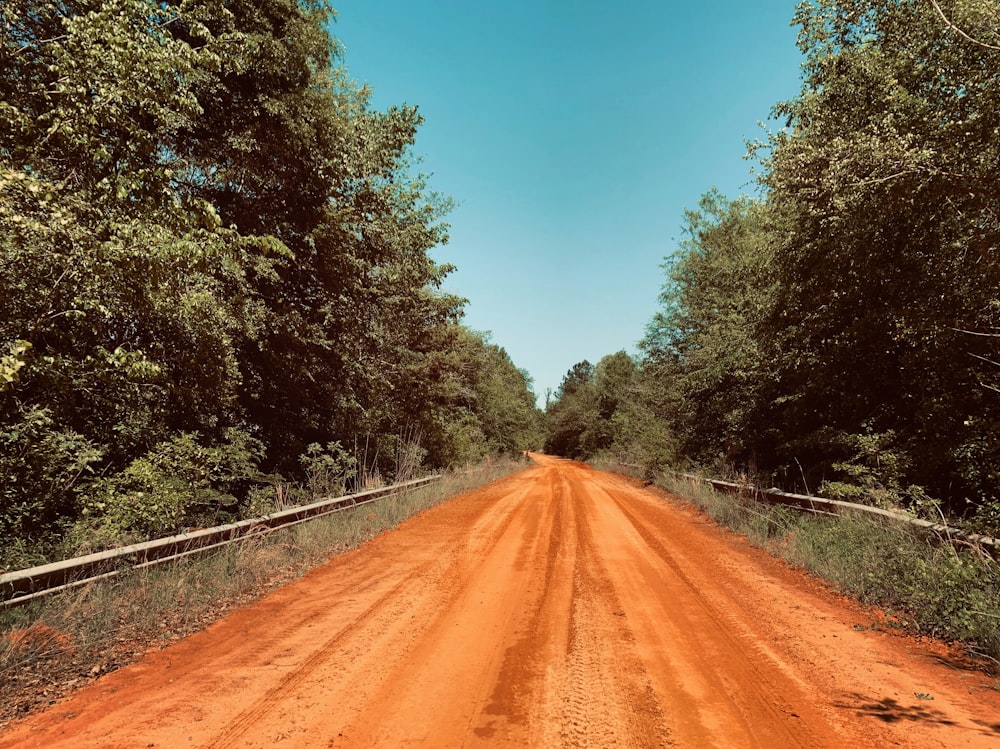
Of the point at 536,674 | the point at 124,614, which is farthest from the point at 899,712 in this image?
the point at 124,614

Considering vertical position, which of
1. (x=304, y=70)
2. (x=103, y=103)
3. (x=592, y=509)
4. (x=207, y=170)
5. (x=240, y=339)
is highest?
(x=304, y=70)

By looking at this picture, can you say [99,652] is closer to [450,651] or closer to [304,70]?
[450,651]

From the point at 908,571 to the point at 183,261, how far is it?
926cm

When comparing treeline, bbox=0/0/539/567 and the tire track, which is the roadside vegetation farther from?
treeline, bbox=0/0/539/567

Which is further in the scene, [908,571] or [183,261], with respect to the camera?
[908,571]

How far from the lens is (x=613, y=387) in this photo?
54.2 m

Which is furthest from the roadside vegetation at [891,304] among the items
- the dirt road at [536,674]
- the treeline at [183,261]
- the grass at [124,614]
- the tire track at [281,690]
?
the treeline at [183,261]

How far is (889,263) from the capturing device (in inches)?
364

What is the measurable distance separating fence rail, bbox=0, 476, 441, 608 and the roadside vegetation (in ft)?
27.3

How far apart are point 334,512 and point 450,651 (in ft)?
22.3

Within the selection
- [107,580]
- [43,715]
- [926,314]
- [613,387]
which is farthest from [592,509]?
[613,387]

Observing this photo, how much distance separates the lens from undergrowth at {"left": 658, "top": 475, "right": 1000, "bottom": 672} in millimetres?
4828

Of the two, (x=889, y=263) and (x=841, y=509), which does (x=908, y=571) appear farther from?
(x=889, y=263)

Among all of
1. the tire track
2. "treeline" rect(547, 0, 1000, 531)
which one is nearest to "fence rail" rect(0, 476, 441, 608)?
the tire track
